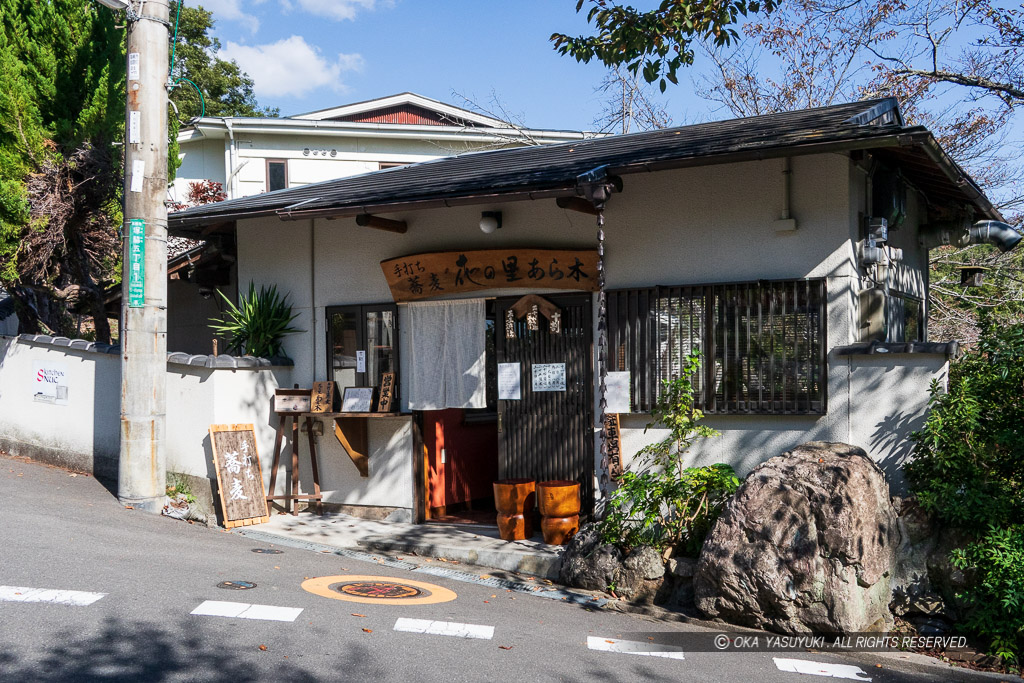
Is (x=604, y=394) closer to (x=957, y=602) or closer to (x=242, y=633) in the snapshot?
(x=957, y=602)

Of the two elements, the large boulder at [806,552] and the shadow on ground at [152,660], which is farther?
the large boulder at [806,552]

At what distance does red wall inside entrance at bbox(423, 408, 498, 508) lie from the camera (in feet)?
34.5

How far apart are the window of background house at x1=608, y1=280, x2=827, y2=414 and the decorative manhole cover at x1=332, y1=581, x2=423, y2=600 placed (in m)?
3.06

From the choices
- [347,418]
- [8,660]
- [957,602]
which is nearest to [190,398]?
[347,418]

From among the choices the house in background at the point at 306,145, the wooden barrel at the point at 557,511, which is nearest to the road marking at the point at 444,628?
the wooden barrel at the point at 557,511

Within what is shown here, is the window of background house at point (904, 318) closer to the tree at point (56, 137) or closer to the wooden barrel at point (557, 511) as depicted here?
the wooden barrel at point (557, 511)

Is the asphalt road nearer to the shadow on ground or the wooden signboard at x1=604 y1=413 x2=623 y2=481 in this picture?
the shadow on ground

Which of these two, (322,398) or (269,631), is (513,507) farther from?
(269,631)

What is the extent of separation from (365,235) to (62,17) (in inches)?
220

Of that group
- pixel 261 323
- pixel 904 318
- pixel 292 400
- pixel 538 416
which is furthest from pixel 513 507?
pixel 904 318

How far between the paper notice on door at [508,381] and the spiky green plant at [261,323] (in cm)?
305

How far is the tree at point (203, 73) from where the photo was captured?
30500 millimetres

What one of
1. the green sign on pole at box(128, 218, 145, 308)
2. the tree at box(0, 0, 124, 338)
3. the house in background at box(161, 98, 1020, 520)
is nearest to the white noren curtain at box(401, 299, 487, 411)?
the house in background at box(161, 98, 1020, 520)

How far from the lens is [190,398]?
10250mm
